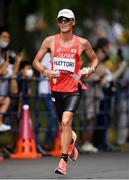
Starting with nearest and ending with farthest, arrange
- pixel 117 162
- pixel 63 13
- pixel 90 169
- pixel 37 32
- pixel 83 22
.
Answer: pixel 63 13, pixel 90 169, pixel 117 162, pixel 83 22, pixel 37 32

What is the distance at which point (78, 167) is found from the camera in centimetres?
1216

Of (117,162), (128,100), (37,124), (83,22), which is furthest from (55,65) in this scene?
(83,22)

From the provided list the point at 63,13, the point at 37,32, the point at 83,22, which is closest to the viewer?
the point at 63,13

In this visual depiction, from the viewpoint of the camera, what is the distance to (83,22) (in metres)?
20.2

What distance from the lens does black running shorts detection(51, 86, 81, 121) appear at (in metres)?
11.2

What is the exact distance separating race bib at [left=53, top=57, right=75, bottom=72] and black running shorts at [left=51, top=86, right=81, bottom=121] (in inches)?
13.1

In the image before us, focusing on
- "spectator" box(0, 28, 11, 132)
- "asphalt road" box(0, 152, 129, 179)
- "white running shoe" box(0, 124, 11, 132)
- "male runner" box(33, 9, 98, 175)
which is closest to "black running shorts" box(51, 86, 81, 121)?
"male runner" box(33, 9, 98, 175)

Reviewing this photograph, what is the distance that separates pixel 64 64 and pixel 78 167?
5.86 ft

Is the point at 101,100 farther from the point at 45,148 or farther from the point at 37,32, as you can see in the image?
the point at 37,32

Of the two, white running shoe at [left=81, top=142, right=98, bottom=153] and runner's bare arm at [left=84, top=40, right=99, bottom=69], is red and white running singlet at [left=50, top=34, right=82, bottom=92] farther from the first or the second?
white running shoe at [left=81, top=142, right=98, bottom=153]

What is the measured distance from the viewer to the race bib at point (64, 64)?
11211mm

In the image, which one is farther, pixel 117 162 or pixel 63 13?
pixel 117 162

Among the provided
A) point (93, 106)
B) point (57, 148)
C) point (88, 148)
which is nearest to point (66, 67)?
point (57, 148)

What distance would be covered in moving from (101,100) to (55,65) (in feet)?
14.6
